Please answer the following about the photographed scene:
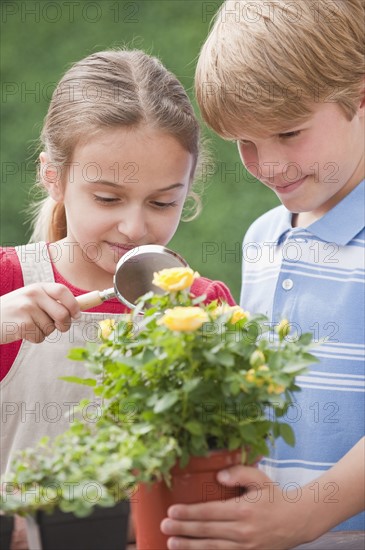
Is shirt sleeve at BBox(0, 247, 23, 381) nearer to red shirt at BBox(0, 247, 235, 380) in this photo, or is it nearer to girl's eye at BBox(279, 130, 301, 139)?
red shirt at BBox(0, 247, 235, 380)

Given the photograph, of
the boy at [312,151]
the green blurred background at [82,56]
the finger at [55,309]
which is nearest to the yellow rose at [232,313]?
the finger at [55,309]

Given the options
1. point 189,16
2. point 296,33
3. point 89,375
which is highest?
point 189,16

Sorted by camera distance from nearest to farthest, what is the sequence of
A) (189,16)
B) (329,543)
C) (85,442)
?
(85,442) → (329,543) → (189,16)

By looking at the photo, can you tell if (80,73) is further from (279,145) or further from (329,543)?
(329,543)

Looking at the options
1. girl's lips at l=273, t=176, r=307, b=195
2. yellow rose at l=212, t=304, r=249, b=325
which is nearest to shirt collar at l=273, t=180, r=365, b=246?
girl's lips at l=273, t=176, r=307, b=195

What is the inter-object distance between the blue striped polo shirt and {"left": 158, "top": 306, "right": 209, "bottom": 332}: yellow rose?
63 cm

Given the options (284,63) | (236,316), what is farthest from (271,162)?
(236,316)

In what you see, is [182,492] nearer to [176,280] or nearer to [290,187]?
[176,280]

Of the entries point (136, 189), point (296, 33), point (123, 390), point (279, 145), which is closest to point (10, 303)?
point (136, 189)

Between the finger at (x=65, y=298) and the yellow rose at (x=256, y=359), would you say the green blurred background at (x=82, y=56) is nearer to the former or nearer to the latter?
the finger at (x=65, y=298)

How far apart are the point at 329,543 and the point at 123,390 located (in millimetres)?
381

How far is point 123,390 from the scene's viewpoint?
1052mm

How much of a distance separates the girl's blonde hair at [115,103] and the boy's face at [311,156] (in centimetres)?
16

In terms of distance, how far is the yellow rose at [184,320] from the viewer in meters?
0.97
